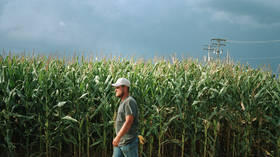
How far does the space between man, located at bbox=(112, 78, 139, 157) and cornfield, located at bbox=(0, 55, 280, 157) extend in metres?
2.29

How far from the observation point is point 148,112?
22.2 ft

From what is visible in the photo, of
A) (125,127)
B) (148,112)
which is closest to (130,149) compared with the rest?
(125,127)

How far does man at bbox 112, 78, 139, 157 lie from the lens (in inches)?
161

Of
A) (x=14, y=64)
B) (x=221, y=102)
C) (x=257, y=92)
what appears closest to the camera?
(x=221, y=102)

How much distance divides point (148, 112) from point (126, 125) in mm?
2737

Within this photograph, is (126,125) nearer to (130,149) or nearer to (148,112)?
(130,149)

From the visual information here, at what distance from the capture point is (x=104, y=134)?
675 centimetres

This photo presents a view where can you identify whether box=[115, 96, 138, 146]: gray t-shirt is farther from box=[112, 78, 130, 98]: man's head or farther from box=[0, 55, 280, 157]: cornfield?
box=[0, 55, 280, 157]: cornfield

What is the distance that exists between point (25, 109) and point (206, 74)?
15.4ft

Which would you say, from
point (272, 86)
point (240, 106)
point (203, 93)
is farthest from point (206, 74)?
point (272, 86)

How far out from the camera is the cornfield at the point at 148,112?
22.3ft

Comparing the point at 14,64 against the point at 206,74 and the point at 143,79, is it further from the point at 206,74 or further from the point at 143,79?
the point at 206,74

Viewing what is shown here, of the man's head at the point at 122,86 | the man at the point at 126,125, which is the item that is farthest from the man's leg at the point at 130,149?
the man's head at the point at 122,86

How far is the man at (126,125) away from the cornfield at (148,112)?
2294 millimetres
